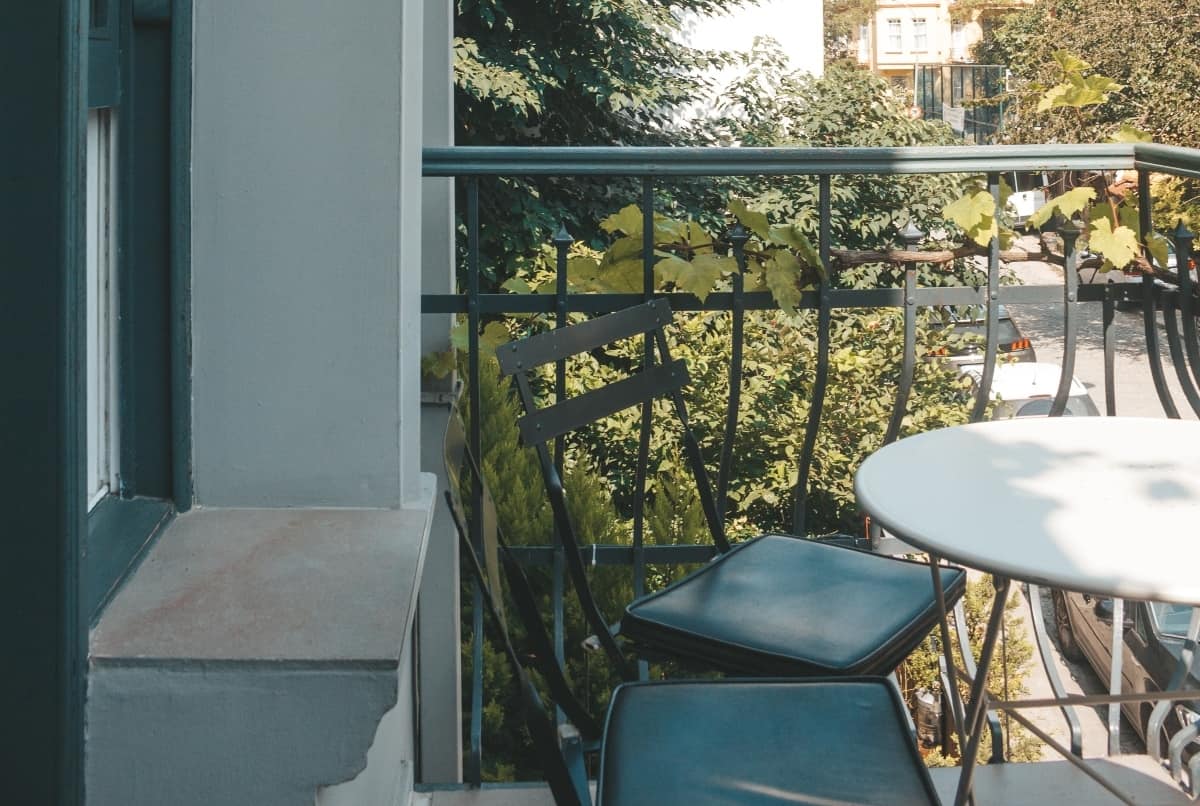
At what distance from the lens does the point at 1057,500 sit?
172 centimetres

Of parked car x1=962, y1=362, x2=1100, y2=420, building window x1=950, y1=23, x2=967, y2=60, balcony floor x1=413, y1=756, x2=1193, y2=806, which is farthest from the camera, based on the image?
building window x1=950, y1=23, x2=967, y2=60

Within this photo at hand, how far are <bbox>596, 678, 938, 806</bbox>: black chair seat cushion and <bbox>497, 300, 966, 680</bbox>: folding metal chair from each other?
0.21 meters

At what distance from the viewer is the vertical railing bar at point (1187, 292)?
8.65ft

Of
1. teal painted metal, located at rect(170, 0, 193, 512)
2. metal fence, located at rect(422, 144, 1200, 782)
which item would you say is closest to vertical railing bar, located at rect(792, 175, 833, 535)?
metal fence, located at rect(422, 144, 1200, 782)

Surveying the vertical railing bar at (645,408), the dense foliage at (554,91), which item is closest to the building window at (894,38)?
the dense foliage at (554,91)

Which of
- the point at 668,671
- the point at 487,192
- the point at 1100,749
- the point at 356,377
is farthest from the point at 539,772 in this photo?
the point at 487,192

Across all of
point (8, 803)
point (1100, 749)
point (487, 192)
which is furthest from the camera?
point (487, 192)

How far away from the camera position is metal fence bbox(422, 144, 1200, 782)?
7.93 ft

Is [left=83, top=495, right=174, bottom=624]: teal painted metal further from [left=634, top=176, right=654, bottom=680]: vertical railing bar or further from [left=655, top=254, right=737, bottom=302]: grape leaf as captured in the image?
[left=655, top=254, right=737, bottom=302]: grape leaf

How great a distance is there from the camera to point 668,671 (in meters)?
4.46

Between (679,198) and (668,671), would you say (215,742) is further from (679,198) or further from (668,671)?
(679,198)

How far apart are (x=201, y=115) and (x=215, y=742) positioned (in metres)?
0.84

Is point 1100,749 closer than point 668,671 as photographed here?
No

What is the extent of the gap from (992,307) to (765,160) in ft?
1.96
